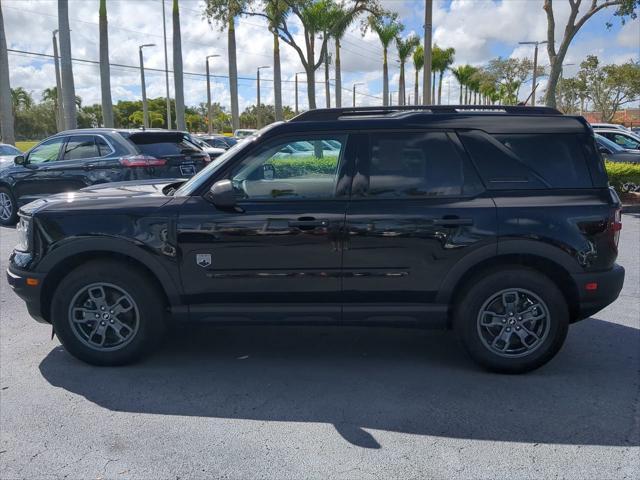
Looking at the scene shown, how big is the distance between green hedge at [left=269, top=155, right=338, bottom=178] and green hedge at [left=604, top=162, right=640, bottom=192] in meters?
11.0

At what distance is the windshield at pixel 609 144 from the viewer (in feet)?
50.6

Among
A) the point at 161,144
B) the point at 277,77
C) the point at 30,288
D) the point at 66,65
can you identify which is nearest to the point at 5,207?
the point at 161,144

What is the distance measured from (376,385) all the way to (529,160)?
1.96 m

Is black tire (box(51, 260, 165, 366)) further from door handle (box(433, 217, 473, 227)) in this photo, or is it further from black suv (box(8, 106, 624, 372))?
door handle (box(433, 217, 473, 227))

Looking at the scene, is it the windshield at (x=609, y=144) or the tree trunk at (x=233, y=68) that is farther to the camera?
the tree trunk at (x=233, y=68)

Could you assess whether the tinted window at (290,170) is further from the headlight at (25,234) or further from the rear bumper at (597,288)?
the rear bumper at (597,288)

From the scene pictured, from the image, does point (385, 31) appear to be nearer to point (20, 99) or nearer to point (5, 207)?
point (5, 207)

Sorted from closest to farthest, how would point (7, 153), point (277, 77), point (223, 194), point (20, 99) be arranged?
point (223, 194), point (7, 153), point (277, 77), point (20, 99)

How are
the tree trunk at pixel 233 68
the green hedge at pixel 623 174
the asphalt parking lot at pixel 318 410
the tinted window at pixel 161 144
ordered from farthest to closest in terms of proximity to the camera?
the tree trunk at pixel 233 68 < the green hedge at pixel 623 174 < the tinted window at pixel 161 144 < the asphalt parking lot at pixel 318 410

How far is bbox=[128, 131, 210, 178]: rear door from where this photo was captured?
982cm

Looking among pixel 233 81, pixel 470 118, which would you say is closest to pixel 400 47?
pixel 233 81

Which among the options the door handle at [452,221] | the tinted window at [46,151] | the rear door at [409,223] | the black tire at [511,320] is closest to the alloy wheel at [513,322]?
the black tire at [511,320]

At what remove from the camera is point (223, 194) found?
13.5 ft

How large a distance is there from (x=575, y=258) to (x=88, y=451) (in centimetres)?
339
